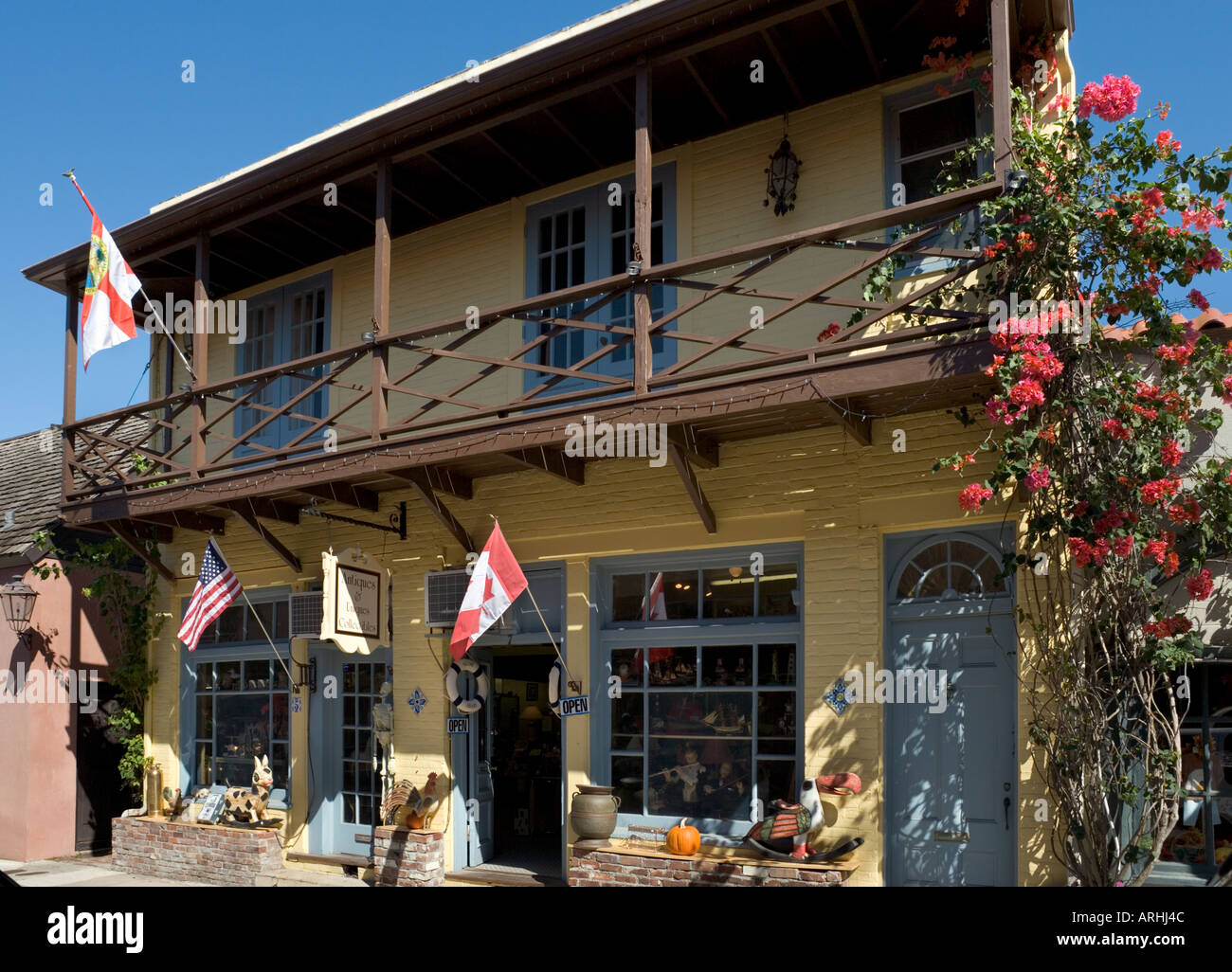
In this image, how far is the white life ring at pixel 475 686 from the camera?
1016 centimetres

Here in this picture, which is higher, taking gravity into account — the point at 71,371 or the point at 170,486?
the point at 71,371

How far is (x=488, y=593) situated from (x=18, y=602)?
6.67m

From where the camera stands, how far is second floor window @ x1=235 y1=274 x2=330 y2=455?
1221 cm

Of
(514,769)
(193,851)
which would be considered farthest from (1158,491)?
(193,851)

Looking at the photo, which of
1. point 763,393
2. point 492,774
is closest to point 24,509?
point 492,774

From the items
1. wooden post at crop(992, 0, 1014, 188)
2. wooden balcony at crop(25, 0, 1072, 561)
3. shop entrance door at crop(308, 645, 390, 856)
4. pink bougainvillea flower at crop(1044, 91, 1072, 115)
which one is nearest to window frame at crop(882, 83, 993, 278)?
wooden balcony at crop(25, 0, 1072, 561)

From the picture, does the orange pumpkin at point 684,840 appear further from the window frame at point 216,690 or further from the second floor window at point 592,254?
the window frame at point 216,690

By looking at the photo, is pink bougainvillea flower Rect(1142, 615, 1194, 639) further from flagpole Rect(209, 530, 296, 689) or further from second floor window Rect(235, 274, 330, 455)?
second floor window Rect(235, 274, 330, 455)

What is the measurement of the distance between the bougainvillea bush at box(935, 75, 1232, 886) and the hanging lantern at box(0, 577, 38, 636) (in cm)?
1007

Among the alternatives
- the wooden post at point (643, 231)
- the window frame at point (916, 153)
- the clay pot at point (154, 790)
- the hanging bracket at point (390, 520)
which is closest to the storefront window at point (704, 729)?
the wooden post at point (643, 231)

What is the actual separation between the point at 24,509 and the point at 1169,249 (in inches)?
506
